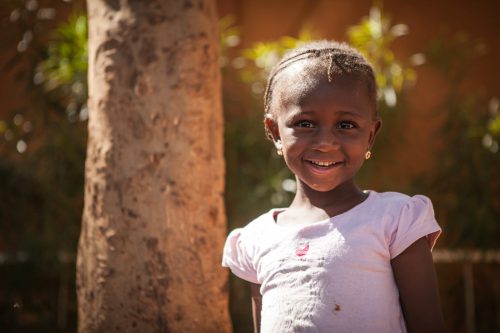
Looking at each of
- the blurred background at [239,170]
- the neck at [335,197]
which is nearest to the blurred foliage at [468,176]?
the blurred background at [239,170]

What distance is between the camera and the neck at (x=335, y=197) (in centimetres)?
187

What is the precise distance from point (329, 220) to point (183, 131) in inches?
35.1

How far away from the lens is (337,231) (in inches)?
69.9

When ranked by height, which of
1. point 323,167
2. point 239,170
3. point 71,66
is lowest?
point 323,167

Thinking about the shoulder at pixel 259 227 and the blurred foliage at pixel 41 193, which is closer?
the shoulder at pixel 259 227

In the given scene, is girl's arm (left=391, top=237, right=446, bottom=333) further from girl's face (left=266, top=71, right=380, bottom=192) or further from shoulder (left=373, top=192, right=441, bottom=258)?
girl's face (left=266, top=71, right=380, bottom=192)

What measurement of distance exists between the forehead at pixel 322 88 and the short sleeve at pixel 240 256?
1.55 feet

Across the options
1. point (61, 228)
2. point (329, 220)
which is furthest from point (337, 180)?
point (61, 228)

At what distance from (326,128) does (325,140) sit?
39 millimetres

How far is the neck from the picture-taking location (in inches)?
73.7

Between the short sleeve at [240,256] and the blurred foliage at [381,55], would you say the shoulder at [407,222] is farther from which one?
the blurred foliage at [381,55]

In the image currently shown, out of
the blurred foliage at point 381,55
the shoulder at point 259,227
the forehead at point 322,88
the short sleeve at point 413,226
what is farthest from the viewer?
the blurred foliage at point 381,55

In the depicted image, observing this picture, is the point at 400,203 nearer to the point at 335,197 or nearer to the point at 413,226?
the point at 413,226

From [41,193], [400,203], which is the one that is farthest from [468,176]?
[41,193]
